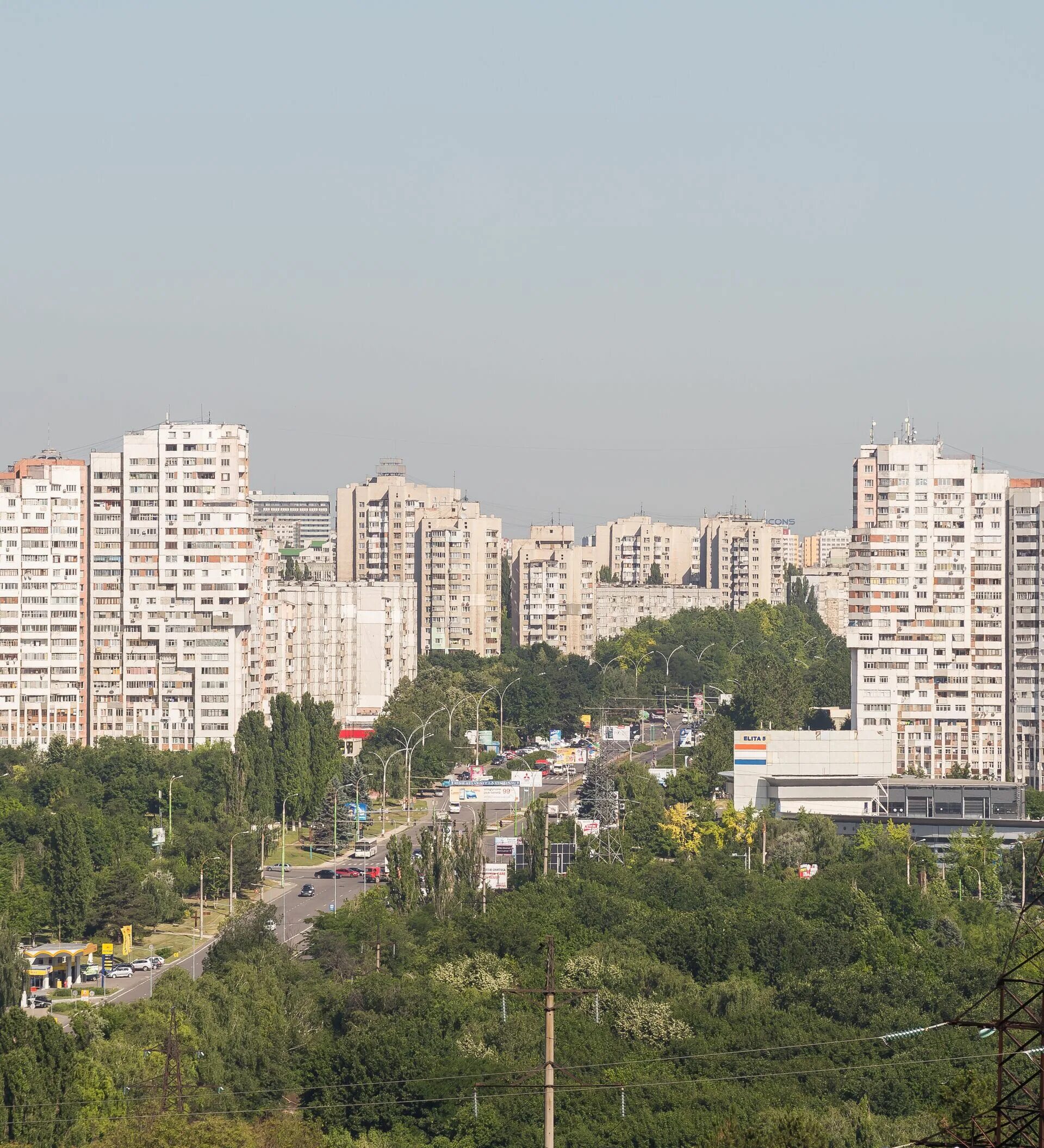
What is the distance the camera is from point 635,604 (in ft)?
570

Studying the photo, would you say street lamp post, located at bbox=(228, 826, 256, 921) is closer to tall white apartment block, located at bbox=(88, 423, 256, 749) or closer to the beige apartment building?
tall white apartment block, located at bbox=(88, 423, 256, 749)

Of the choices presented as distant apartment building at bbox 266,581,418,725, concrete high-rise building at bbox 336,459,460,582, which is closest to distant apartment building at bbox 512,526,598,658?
concrete high-rise building at bbox 336,459,460,582

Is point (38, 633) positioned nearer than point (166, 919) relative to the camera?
No

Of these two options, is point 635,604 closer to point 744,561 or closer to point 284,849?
point 744,561

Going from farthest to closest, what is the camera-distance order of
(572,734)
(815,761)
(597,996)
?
(572,734) → (815,761) → (597,996)

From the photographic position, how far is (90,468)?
3839 inches

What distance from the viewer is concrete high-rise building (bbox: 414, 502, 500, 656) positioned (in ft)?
473

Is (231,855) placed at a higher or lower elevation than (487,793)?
lower

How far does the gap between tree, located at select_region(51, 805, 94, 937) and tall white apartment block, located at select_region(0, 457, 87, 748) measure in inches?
1164

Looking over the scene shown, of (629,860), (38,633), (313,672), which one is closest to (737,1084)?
(629,860)

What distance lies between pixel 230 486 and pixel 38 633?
10928 millimetres

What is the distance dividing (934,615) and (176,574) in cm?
3356

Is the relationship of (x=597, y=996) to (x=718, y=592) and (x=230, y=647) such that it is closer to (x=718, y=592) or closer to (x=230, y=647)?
(x=230, y=647)

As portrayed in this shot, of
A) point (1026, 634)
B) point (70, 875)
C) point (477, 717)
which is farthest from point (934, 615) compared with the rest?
point (70, 875)
